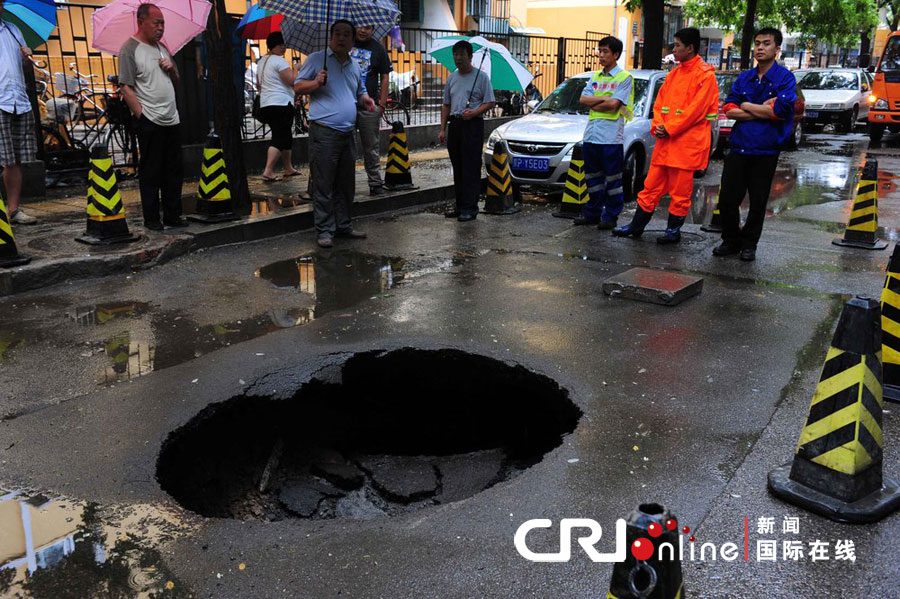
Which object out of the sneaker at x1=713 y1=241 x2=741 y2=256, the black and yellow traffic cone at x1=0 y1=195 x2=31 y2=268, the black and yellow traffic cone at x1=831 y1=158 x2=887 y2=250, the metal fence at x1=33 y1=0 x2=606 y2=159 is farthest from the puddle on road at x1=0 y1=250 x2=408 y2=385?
the black and yellow traffic cone at x1=831 y1=158 x2=887 y2=250

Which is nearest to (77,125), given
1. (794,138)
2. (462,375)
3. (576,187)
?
(576,187)

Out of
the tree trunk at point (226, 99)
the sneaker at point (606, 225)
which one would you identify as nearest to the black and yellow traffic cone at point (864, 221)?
the sneaker at point (606, 225)

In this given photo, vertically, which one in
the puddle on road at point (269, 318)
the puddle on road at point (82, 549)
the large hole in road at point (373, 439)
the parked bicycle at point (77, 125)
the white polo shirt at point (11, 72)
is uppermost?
the white polo shirt at point (11, 72)

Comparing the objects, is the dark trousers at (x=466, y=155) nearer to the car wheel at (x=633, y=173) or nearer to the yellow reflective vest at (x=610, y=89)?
the yellow reflective vest at (x=610, y=89)

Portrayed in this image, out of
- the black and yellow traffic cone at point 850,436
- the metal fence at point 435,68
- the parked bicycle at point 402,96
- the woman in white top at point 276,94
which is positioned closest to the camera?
the black and yellow traffic cone at point 850,436

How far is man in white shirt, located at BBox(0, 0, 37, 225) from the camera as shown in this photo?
299 inches

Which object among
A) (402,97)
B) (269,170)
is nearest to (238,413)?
(269,170)

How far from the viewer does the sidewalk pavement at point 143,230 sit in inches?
265

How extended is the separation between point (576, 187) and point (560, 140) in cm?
129

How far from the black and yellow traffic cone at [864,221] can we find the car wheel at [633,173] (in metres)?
3.31

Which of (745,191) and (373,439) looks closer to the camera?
(373,439)

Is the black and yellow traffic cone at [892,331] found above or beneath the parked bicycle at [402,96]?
beneath

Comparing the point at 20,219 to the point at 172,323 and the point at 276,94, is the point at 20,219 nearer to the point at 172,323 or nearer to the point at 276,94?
the point at 172,323

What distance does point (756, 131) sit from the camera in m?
7.27
